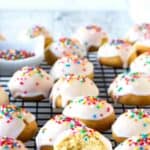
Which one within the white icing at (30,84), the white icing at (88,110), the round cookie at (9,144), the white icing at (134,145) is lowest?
the white icing at (134,145)

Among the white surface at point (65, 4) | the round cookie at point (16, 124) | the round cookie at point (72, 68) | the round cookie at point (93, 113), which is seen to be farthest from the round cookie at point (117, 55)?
the white surface at point (65, 4)

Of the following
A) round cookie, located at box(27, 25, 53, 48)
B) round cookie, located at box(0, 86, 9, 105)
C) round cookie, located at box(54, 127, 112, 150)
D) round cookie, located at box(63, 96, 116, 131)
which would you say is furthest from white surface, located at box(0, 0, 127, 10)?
round cookie, located at box(54, 127, 112, 150)

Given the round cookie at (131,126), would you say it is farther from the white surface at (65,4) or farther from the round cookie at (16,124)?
the white surface at (65,4)

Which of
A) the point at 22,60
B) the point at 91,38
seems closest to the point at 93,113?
the point at 22,60

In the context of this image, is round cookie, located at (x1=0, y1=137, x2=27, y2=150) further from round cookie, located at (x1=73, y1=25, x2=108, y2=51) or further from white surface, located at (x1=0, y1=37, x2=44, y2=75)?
round cookie, located at (x1=73, y1=25, x2=108, y2=51)

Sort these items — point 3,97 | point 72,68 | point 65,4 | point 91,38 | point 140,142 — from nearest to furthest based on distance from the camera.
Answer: point 140,142 → point 3,97 → point 72,68 → point 91,38 → point 65,4

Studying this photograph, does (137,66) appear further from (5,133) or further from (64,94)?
(5,133)

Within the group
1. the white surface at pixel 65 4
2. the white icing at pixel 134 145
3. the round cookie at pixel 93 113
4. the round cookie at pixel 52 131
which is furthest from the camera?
the white surface at pixel 65 4

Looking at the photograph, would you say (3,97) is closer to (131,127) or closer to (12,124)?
(12,124)
